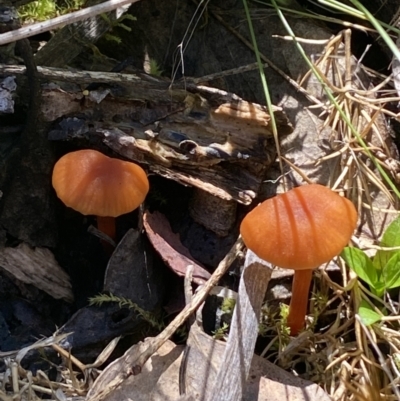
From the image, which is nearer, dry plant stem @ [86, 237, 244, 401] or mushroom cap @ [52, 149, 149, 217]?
dry plant stem @ [86, 237, 244, 401]

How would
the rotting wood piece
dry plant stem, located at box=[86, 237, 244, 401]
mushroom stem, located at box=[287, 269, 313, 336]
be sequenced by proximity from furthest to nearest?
the rotting wood piece → mushroom stem, located at box=[287, 269, 313, 336] → dry plant stem, located at box=[86, 237, 244, 401]

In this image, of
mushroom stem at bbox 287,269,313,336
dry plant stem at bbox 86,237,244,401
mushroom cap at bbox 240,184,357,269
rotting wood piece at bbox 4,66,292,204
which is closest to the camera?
mushroom cap at bbox 240,184,357,269

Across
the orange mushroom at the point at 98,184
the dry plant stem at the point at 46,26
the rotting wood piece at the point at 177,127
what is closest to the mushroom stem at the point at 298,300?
the rotting wood piece at the point at 177,127

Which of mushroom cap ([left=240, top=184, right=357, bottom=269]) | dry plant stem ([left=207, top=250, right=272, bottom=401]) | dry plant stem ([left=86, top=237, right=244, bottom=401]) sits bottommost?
dry plant stem ([left=86, top=237, right=244, bottom=401])

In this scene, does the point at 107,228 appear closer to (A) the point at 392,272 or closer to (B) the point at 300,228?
(B) the point at 300,228

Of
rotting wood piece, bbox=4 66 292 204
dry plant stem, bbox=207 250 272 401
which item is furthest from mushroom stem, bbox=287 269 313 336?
rotting wood piece, bbox=4 66 292 204

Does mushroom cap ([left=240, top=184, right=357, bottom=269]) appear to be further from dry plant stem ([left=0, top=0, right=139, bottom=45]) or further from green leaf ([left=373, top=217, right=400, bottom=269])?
dry plant stem ([left=0, top=0, right=139, bottom=45])

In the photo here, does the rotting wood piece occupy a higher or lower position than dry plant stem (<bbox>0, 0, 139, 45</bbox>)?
lower

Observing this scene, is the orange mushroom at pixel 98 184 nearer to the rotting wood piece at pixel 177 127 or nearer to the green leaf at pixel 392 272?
the rotting wood piece at pixel 177 127
